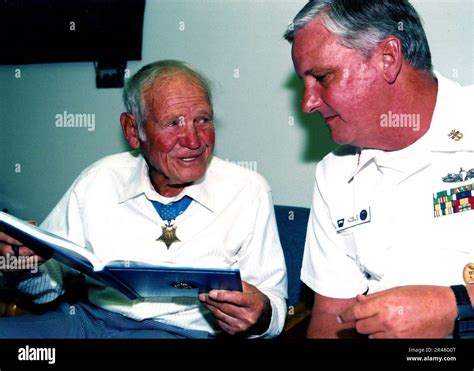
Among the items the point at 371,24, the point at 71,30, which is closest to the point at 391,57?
the point at 371,24

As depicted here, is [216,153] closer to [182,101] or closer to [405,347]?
[182,101]

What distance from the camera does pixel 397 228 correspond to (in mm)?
1610

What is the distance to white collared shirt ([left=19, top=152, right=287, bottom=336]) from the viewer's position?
6.02ft

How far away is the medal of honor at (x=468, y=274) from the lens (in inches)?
59.3

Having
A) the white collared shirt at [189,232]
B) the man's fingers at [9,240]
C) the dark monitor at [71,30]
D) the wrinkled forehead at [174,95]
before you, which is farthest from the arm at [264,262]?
the dark monitor at [71,30]

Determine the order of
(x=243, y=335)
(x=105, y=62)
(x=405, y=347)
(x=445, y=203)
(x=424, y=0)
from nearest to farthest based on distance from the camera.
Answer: (x=405, y=347) < (x=445, y=203) < (x=243, y=335) < (x=424, y=0) < (x=105, y=62)

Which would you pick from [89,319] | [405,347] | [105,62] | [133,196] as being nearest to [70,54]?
[105,62]

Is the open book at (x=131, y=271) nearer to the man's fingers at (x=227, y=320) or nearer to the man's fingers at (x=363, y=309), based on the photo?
the man's fingers at (x=227, y=320)

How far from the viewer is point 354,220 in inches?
66.6

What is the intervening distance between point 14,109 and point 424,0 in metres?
1.76

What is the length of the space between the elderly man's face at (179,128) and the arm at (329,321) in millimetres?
519

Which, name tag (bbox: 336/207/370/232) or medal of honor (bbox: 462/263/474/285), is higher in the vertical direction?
name tag (bbox: 336/207/370/232)

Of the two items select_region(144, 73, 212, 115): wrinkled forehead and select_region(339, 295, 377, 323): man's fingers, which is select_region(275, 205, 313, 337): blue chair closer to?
select_region(144, 73, 212, 115): wrinkled forehead

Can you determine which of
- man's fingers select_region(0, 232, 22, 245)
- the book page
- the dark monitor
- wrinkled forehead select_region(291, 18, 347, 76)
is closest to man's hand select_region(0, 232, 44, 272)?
man's fingers select_region(0, 232, 22, 245)
